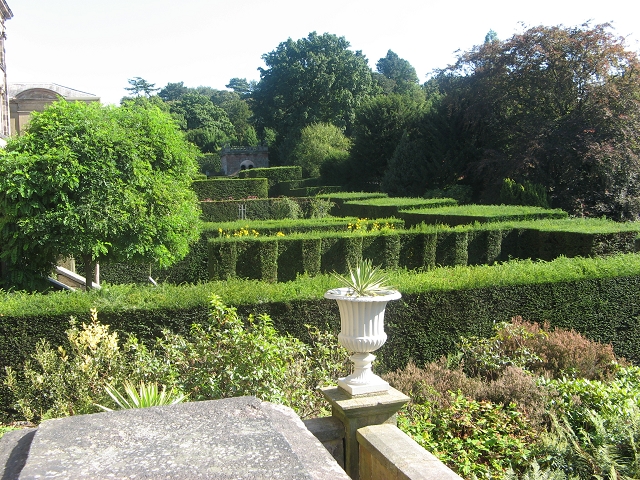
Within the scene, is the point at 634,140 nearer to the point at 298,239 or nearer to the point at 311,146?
the point at 298,239

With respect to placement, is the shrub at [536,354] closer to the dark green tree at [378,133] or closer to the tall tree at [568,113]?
the tall tree at [568,113]

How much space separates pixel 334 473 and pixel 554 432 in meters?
3.23

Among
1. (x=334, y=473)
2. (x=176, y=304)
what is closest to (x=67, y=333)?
(x=176, y=304)

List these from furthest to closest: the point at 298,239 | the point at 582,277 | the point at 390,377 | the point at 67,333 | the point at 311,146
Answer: the point at 311,146
the point at 298,239
the point at 582,277
the point at 390,377
the point at 67,333

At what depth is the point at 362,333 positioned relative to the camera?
4.15 meters

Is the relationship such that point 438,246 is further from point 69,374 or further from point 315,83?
point 315,83

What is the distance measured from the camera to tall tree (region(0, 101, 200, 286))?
30.0 feet

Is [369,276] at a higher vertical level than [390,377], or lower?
higher

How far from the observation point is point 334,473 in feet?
6.73

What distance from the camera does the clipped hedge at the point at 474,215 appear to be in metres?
14.4

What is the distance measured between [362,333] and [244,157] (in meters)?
53.9

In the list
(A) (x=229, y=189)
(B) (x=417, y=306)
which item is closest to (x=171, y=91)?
(A) (x=229, y=189)

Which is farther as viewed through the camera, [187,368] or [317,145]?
[317,145]

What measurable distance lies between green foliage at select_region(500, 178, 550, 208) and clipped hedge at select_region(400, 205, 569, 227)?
18.4 ft
